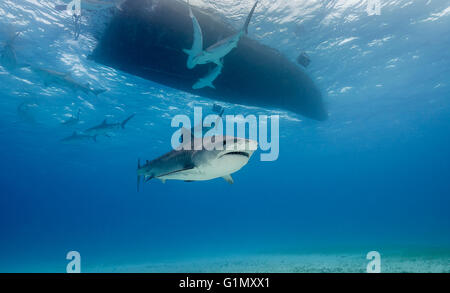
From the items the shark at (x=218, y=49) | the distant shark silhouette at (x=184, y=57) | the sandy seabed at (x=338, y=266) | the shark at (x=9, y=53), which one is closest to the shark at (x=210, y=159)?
the shark at (x=218, y=49)

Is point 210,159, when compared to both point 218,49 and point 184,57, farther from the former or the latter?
point 184,57

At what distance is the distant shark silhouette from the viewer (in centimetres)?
948

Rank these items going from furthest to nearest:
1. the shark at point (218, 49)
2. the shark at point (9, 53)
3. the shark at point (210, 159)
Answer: the shark at point (9, 53) → the shark at point (218, 49) → the shark at point (210, 159)

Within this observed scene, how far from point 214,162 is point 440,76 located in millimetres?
25993

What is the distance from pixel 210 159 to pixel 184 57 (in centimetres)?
907

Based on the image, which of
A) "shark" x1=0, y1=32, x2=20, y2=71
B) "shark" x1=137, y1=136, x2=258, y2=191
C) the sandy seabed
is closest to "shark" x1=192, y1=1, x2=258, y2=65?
"shark" x1=137, y1=136, x2=258, y2=191

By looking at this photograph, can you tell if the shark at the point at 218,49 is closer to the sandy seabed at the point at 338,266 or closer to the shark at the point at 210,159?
the shark at the point at 210,159

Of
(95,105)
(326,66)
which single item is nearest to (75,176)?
(95,105)

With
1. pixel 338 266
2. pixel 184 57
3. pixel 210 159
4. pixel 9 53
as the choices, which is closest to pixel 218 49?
pixel 184 57

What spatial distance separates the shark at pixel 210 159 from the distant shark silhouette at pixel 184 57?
4.48 metres

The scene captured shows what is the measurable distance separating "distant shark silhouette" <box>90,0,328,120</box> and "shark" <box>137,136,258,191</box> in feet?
14.7

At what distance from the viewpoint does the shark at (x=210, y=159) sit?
8.86ft

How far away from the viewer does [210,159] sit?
9.83 ft
